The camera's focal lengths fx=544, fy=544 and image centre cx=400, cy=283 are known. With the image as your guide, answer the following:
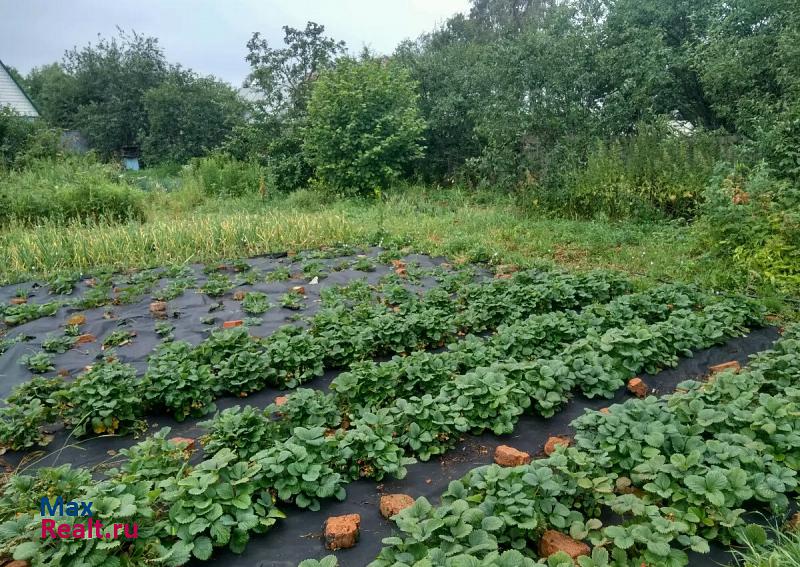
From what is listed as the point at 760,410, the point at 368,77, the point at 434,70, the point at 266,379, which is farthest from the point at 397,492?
the point at 434,70

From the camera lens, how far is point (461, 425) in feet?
9.11

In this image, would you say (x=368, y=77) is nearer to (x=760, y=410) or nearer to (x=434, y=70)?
(x=434, y=70)

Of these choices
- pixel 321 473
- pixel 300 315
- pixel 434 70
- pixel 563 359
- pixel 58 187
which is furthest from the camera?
pixel 434 70

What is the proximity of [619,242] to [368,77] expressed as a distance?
791 cm

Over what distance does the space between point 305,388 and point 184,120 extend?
19469 millimetres

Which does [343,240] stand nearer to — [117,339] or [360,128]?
[117,339]

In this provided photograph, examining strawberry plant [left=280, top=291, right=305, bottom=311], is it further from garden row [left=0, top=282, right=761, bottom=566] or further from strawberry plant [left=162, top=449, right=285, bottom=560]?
strawberry plant [left=162, top=449, right=285, bottom=560]

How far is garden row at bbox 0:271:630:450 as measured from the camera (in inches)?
120

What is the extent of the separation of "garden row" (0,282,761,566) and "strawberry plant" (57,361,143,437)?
0.50 metres

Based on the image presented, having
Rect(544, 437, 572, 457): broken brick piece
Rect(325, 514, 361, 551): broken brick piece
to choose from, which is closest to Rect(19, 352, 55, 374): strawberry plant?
Rect(325, 514, 361, 551): broken brick piece

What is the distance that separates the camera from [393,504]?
7.58 feet

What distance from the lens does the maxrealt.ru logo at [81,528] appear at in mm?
1905

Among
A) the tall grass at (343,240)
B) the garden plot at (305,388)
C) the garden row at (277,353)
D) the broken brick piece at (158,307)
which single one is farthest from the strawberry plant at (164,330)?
the tall grass at (343,240)

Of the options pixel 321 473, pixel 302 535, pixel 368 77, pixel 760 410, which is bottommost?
pixel 302 535
